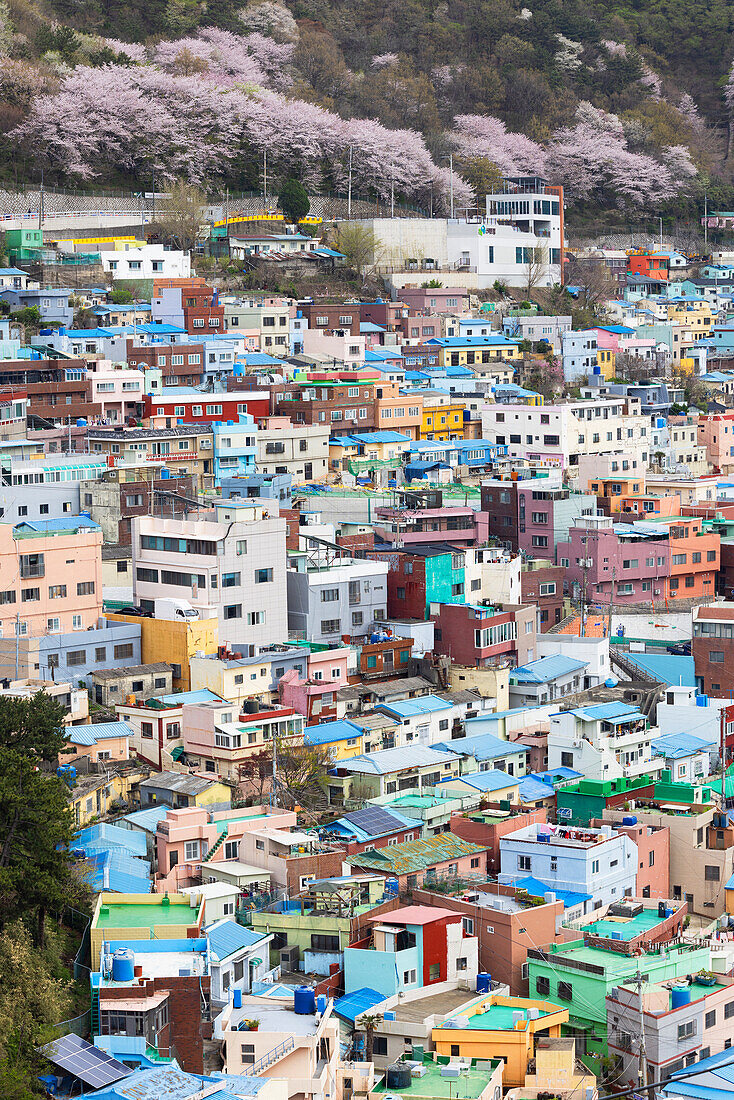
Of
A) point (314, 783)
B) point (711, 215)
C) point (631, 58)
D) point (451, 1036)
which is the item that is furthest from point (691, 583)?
point (631, 58)

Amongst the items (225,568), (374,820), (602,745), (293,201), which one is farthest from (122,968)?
(293,201)

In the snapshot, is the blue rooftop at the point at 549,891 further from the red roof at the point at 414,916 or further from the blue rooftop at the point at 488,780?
the blue rooftop at the point at 488,780

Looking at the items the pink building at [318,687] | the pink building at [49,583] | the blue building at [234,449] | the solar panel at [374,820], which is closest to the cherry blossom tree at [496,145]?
the blue building at [234,449]

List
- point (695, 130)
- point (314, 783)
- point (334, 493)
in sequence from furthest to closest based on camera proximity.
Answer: point (695, 130), point (334, 493), point (314, 783)

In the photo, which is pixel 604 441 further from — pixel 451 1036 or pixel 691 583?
pixel 451 1036

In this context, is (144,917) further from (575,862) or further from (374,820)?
(575,862)

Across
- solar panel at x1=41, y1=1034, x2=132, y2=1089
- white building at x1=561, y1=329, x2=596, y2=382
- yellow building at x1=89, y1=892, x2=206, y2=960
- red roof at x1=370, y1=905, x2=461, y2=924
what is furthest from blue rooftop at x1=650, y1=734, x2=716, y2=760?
white building at x1=561, y1=329, x2=596, y2=382
